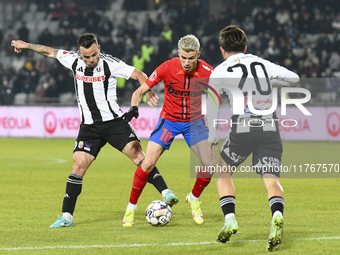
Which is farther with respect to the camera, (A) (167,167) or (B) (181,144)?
(B) (181,144)

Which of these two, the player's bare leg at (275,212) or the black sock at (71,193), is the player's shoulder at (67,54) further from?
the player's bare leg at (275,212)

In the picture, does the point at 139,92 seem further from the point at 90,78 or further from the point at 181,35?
the point at 181,35

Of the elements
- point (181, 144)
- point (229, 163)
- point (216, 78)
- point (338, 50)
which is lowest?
point (181, 144)

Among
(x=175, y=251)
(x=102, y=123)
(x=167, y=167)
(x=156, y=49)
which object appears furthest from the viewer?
(x=156, y=49)

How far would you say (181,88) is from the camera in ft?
22.1

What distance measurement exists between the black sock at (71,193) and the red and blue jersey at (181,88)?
4.20ft

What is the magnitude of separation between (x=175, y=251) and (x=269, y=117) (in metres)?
1.44

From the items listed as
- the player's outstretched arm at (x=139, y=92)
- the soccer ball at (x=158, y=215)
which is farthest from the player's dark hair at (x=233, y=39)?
the soccer ball at (x=158, y=215)

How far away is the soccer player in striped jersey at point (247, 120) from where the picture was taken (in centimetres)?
494

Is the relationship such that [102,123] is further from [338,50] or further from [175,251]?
[338,50]

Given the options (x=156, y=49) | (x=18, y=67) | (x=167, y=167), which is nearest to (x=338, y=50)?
(x=156, y=49)

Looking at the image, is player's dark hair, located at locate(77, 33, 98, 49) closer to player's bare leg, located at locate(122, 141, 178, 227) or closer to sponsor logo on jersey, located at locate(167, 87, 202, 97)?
sponsor logo on jersey, located at locate(167, 87, 202, 97)

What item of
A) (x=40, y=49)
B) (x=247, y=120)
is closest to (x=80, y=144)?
(x=40, y=49)

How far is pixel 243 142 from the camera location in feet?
16.5
